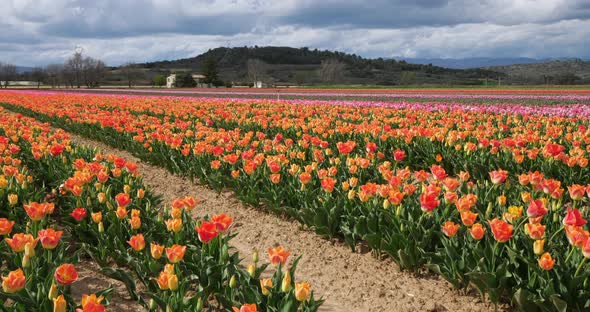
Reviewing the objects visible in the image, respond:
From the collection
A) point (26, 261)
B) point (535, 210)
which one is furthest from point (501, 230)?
point (26, 261)

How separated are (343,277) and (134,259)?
6.07 feet

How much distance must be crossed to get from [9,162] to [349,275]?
15.7 ft

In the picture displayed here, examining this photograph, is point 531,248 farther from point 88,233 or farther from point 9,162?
point 9,162

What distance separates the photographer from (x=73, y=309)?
114 inches

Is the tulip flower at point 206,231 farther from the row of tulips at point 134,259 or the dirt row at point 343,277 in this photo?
the dirt row at point 343,277

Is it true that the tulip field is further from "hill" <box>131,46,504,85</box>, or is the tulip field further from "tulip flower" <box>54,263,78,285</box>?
"hill" <box>131,46,504,85</box>

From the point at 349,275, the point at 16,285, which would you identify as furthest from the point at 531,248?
the point at 16,285

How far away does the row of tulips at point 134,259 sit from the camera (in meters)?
2.81

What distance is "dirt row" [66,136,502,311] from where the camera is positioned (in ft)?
12.6

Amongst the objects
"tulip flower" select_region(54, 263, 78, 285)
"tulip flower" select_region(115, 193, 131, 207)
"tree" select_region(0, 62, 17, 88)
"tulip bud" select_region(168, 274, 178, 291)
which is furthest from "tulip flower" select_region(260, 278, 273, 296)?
"tree" select_region(0, 62, 17, 88)

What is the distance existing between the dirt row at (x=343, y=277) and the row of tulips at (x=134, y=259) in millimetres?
341

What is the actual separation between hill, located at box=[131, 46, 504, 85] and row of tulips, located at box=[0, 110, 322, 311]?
219 ft

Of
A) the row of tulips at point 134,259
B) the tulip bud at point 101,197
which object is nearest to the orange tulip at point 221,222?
the row of tulips at point 134,259

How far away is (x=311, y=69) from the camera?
13325 centimetres
